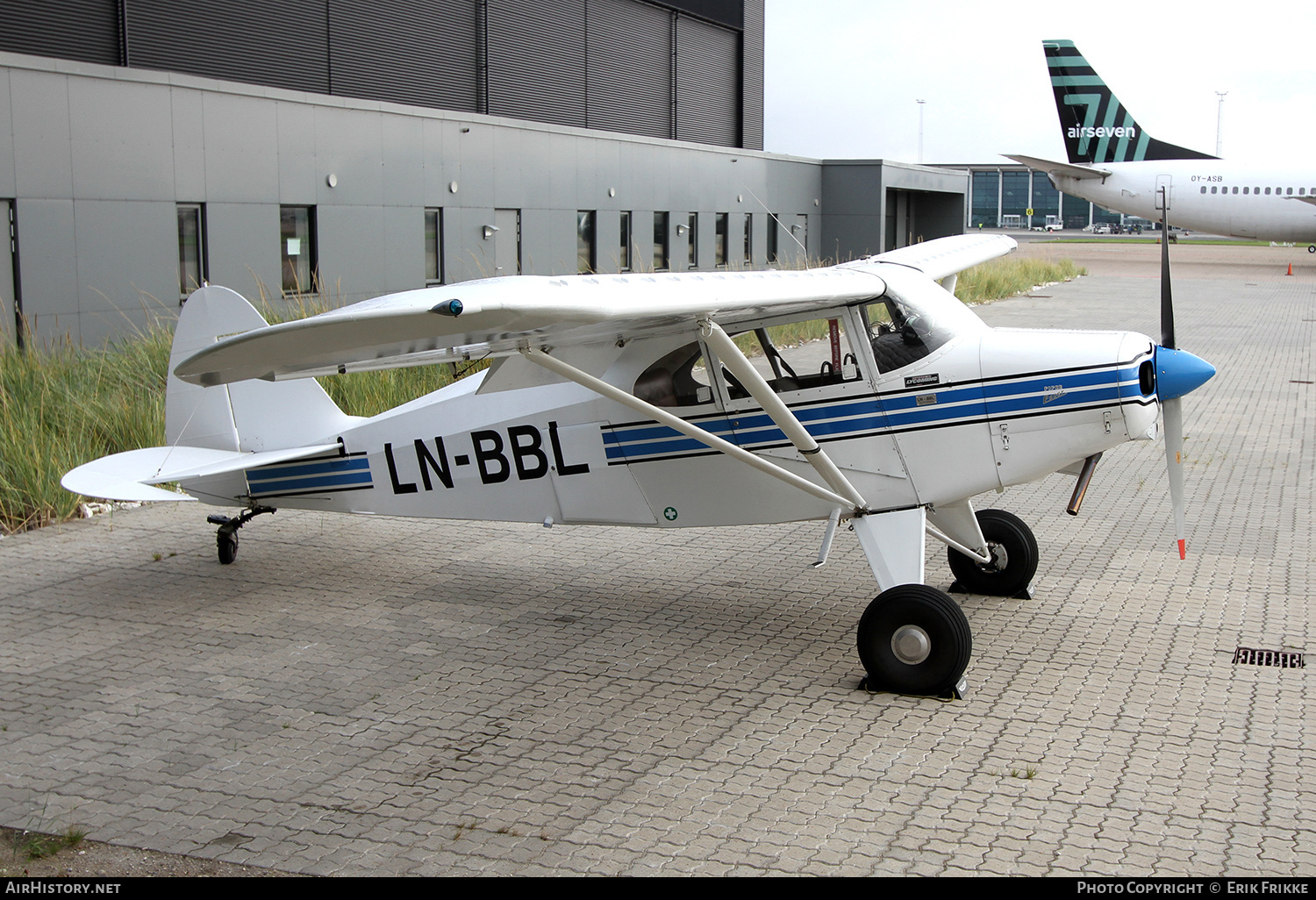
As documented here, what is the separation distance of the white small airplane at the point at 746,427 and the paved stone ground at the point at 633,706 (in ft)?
2.34

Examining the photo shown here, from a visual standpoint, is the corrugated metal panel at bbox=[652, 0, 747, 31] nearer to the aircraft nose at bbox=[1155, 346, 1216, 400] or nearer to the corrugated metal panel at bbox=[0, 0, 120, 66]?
the corrugated metal panel at bbox=[0, 0, 120, 66]

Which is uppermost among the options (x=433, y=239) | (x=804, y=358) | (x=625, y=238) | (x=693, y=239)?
(x=693, y=239)

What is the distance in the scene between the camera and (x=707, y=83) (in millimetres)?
40344

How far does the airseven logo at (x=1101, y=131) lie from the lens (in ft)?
162

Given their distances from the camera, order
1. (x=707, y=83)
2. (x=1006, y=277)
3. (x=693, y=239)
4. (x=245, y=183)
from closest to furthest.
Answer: (x=245, y=183) < (x=693, y=239) < (x=1006, y=277) < (x=707, y=83)

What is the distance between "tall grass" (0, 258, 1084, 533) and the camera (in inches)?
384

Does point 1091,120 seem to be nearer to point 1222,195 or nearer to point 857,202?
point 1222,195

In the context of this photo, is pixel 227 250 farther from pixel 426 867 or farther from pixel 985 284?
pixel 985 284

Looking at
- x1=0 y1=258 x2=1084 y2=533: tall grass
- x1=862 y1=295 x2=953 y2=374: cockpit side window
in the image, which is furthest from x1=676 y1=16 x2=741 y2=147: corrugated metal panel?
x1=862 y1=295 x2=953 y2=374: cockpit side window

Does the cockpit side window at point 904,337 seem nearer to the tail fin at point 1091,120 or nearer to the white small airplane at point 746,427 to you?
the white small airplane at point 746,427

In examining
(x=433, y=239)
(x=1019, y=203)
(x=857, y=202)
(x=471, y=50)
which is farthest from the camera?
(x=1019, y=203)

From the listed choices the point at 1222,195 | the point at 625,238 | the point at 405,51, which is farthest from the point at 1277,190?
the point at 405,51

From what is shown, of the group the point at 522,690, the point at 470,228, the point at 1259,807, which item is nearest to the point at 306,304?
the point at 470,228

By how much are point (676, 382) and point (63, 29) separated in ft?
54.0
